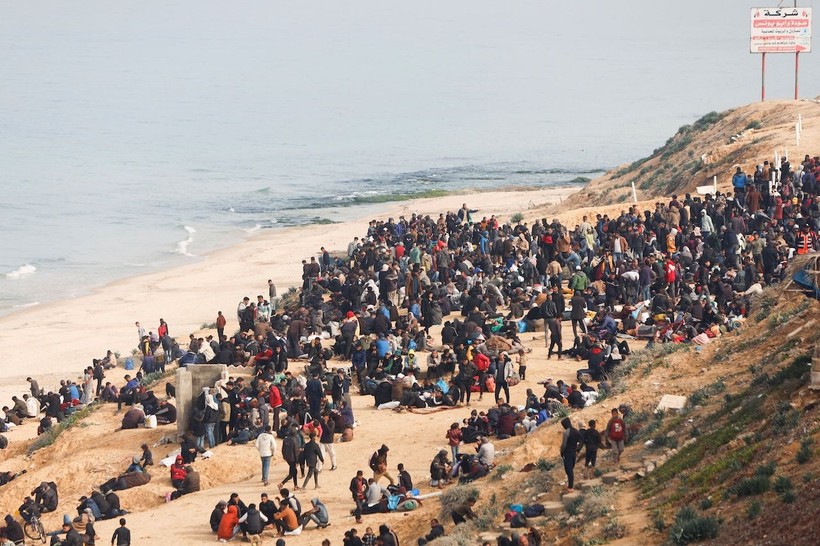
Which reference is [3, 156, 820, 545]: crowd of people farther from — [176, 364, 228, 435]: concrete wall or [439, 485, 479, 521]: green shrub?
[439, 485, 479, 521]: green shrub

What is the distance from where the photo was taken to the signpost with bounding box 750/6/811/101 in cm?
4844

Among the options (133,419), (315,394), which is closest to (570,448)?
(315,394)

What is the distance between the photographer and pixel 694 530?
12.5 m

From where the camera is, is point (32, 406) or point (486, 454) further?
point (32, 406)

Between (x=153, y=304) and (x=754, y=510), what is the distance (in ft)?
110

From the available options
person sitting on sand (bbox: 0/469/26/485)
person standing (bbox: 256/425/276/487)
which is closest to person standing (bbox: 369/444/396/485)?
person standing (bbox: 256/425/276/487)

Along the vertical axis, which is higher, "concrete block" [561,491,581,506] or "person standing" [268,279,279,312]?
"person standing" [268,279,279,312]

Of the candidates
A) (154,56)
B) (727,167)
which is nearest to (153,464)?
(727,167)

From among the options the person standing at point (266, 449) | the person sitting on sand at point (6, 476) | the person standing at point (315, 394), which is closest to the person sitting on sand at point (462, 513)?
the person standing at point (266, 449)

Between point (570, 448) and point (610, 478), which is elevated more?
point (570, 448)

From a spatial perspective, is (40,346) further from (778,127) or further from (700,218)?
(778,127)

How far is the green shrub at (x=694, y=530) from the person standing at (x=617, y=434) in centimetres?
385

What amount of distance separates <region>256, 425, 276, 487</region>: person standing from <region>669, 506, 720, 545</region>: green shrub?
830 cm

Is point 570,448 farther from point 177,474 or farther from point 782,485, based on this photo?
point 177,474
